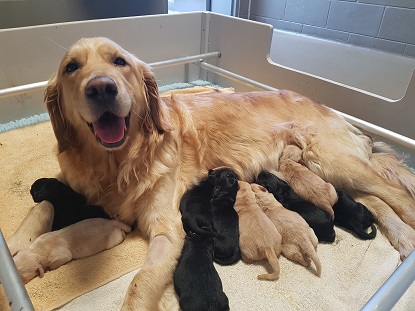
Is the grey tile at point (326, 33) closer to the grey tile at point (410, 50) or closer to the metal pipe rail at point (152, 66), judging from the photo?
the grey tile at point (410, 50)

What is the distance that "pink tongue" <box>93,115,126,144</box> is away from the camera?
1543 millimetres

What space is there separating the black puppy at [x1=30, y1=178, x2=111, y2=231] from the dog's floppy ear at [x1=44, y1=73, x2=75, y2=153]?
234mm

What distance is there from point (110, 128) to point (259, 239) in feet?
2.74

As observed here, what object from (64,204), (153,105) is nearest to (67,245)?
(64,204)

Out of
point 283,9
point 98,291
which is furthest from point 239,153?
Result: point 283,9

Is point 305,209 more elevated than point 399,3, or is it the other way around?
point 399,3

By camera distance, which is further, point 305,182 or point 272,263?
point 305,182

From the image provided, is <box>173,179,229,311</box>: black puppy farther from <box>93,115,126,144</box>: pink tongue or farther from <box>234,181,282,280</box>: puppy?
<box>93,115,126,144</box>: pink tongue

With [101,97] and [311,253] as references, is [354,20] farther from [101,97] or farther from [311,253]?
[101,97]

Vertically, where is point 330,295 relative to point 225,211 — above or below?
below

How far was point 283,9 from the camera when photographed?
4.50 metres

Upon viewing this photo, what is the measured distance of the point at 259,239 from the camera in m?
1.57

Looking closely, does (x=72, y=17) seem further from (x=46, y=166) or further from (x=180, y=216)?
(x=180, y=216)

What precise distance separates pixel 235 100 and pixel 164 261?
1.15 m
